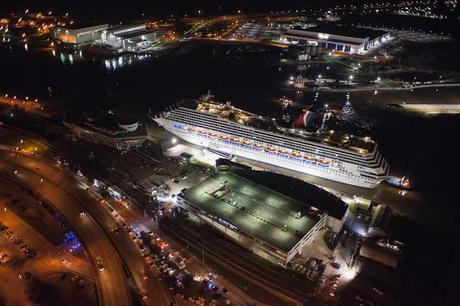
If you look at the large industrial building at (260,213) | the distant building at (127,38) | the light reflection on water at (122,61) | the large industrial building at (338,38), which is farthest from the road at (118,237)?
the large industrial building at (338,38)

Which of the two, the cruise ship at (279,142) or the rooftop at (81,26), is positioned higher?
the rooftop at (81,26)

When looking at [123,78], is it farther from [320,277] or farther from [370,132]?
[320,277]

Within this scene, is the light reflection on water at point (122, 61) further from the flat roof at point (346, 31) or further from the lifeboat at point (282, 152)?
the lifeboat at point (282, 152)

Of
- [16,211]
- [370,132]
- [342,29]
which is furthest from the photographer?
[342,29]

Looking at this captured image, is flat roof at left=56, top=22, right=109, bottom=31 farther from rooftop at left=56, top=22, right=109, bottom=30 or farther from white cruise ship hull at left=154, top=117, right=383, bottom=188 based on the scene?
white cruise ship hull at left=154, top=117, right=383, bottom=188

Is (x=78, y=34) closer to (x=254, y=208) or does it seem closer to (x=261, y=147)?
(x=261, y=147)

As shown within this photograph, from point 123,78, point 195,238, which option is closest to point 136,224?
point 195,238

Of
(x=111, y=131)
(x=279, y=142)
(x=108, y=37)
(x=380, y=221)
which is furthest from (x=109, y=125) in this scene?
(x=108, y=37)
